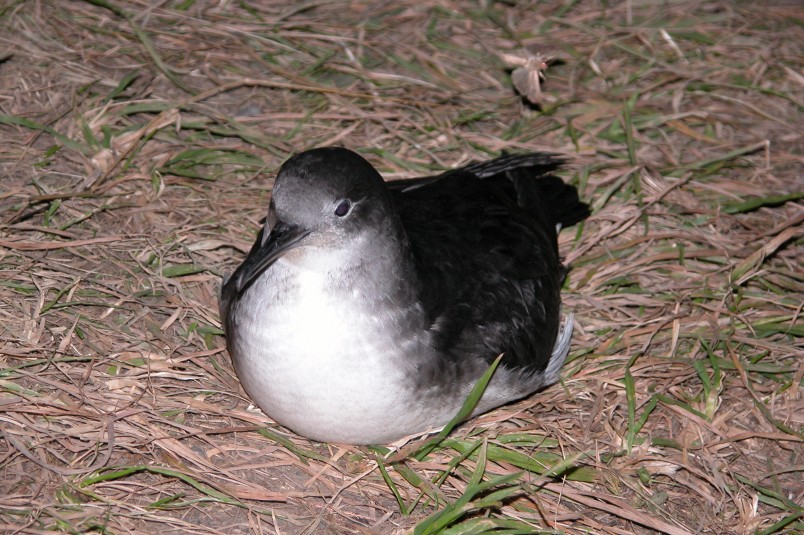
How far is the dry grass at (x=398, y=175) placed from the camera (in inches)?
161

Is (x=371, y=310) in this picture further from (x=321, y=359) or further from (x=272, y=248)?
(x=272, y=248)

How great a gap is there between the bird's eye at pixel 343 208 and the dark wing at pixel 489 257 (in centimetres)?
52

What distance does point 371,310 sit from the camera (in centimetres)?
386

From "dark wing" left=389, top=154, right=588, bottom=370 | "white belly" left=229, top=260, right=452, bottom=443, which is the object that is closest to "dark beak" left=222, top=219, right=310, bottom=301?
"white belly" left=229, top=260, right=452, bottom=443

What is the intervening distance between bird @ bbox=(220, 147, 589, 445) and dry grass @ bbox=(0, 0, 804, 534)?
30cm

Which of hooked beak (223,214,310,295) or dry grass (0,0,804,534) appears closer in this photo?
hooked beak (223,214,310,295)

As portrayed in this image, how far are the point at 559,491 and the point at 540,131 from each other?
2915 mm

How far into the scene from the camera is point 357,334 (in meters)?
3.83

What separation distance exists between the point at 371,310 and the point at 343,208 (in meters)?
0.42

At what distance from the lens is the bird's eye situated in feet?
12.4

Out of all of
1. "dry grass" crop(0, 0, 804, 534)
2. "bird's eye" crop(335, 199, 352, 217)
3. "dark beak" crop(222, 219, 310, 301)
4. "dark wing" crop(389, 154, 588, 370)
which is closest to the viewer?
"dark beak" crop(222, 219, 310, 301)

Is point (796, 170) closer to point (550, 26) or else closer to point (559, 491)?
point (550, 26)

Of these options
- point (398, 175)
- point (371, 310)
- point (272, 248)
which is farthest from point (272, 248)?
point (398, 175)

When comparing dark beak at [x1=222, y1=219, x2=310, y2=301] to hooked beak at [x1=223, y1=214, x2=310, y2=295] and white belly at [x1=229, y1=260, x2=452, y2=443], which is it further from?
white belly at [x1=229, y1=260, x2=452, y2=443]
